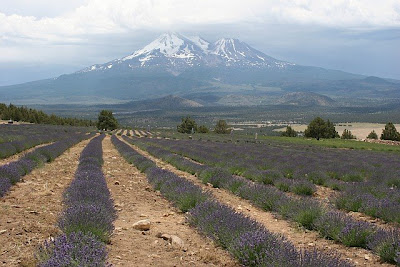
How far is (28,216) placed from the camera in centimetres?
682

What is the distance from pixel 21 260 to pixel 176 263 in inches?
71.7

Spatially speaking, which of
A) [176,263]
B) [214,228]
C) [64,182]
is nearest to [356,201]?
[214,228]

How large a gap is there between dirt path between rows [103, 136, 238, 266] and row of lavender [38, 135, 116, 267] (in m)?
0.33

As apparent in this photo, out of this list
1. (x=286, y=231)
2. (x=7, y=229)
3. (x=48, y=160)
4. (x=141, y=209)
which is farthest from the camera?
(x=48, y=160)

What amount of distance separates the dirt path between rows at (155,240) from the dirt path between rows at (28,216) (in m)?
1.01

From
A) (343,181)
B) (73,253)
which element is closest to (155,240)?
(73,253)

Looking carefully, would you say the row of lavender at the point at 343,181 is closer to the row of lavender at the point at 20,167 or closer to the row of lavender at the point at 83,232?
the row of lavender at the point at 83,232

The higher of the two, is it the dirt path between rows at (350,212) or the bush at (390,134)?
the dirt path between rows at (350,212)

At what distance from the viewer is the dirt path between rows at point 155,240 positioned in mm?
5168

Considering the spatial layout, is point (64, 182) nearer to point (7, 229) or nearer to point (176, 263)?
point (7, 229)

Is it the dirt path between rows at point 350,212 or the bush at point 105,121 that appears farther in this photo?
the bush at point 105,121

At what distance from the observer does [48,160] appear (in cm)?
1677

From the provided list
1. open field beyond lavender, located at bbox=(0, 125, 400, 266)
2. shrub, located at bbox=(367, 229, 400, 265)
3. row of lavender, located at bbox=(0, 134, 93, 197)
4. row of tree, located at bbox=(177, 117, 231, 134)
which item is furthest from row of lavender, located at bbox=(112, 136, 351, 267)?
row of tree, located at bbox=(177, 117, 231, 134)

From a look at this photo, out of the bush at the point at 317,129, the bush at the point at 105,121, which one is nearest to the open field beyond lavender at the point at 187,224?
the bush at the point at 317,129
